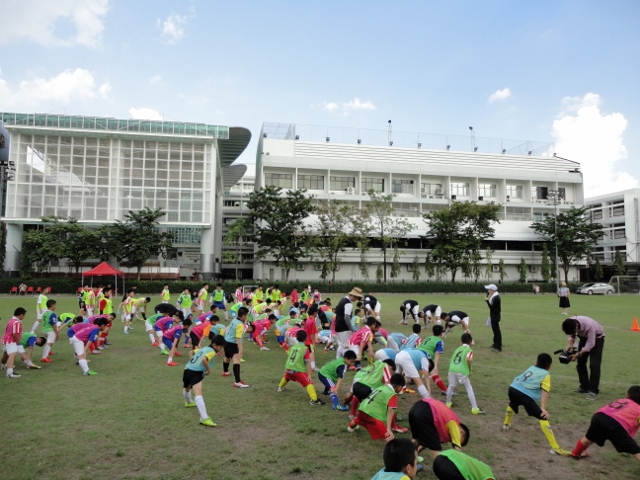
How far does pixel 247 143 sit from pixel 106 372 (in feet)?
155

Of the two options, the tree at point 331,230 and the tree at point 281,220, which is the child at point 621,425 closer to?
the tree at point 281,220

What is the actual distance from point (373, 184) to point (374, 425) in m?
54.3

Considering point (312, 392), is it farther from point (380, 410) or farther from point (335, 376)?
point (380, 410)

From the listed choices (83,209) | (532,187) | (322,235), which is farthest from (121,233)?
(532,187)

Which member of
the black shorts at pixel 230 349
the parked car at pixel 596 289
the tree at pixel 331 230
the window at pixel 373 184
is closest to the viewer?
the black shorts at pixel 230 349

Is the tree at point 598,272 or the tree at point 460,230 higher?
the tree at point 460,230

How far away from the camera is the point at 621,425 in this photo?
5051 millimetres

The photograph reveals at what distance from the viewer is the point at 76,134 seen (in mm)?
43188

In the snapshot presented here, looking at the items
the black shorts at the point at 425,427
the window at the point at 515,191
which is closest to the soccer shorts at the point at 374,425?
the black shorts at the point at 425,427

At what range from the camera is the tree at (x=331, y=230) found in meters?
47.0

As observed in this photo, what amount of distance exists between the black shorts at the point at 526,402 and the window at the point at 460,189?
57537 millimetres

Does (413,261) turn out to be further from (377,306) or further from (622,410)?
(622,410)

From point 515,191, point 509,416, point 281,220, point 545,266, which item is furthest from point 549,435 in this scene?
point 515,191

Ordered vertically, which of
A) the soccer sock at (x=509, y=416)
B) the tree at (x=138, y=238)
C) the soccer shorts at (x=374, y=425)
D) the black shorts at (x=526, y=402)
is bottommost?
the soccer sock at (x=509, y=416)
